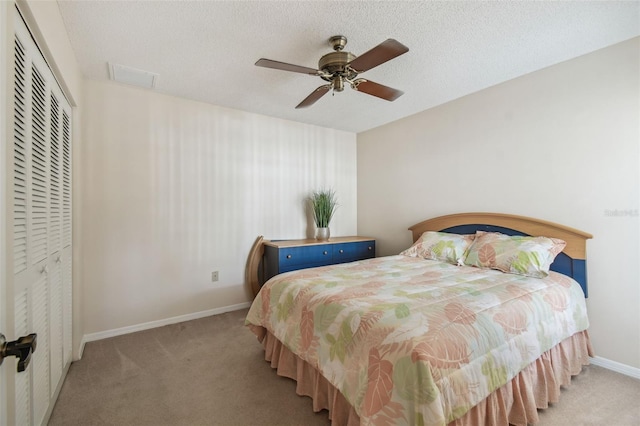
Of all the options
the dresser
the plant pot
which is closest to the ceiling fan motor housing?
the dresser

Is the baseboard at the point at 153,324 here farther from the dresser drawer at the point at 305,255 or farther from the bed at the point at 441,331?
the bed at the point at 441,331

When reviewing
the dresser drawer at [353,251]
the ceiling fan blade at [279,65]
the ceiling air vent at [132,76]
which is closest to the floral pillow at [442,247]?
the dresser drawer at [353,251]

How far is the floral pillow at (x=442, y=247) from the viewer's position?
2.65 m

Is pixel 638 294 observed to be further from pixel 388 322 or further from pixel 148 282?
pixel 148 282

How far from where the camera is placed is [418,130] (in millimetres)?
3543

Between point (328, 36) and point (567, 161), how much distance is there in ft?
7.27

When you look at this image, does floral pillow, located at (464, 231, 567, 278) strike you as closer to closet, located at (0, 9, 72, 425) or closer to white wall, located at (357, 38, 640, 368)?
white wall, located at (357, 38, 640, 368)

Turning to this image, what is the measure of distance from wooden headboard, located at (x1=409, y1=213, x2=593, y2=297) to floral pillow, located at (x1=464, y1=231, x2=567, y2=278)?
9 centimetres

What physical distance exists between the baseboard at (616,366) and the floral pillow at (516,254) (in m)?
0.80

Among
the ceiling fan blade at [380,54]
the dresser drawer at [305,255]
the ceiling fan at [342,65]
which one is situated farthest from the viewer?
the dresser drawer at [305,255]

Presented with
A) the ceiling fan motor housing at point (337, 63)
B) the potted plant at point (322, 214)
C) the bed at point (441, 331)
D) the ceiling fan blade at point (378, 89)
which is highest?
the ceiling fan motor housing at point (337, 63)

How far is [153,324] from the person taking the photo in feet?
9.50

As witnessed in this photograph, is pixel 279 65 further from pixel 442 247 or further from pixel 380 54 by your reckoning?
pixel 442 247

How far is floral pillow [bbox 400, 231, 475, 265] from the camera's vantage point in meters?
2.65
